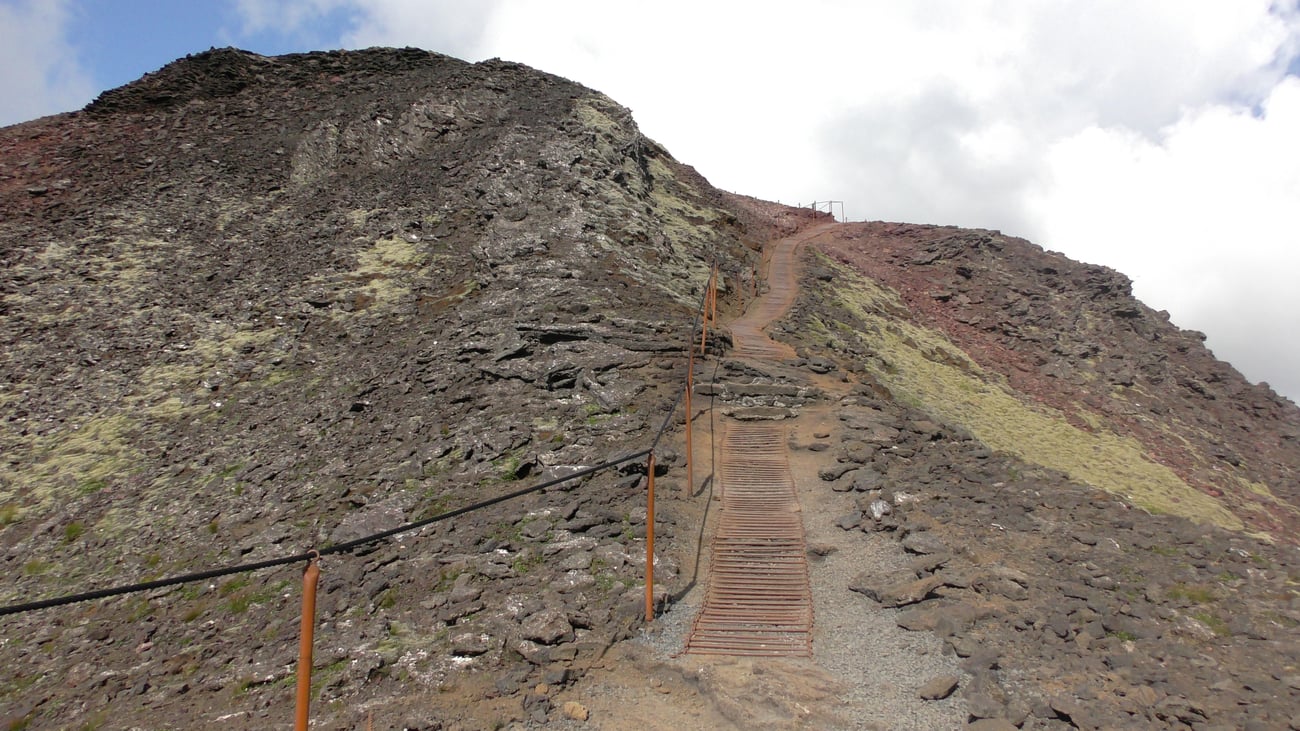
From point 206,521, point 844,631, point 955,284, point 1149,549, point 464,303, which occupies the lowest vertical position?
point 206,521

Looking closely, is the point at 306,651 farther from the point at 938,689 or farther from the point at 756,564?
the point at 756,564

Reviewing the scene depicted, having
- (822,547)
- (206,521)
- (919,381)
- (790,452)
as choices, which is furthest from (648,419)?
(919,381)

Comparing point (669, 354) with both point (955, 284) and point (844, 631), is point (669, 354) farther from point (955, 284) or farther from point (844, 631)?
point (955, 284)

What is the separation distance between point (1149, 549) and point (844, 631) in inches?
159

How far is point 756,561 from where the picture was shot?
971 centimetres

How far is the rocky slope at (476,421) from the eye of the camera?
25.6 feet

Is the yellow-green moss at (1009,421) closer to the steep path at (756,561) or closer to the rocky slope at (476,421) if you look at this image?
the rocky slope at (476,421)

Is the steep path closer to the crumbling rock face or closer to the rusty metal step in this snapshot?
the rusty metal step

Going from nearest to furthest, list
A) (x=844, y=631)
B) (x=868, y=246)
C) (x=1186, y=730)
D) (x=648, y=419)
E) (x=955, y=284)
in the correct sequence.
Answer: (x=1186, y=730) → (x=844, y=631) → (x=648, y=419) → (x=955, y=284) → (x=868, y=246)

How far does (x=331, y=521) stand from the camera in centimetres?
1073

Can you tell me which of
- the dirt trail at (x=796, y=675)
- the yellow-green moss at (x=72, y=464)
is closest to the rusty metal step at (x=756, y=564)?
the dirt trail at (x=796, y=675)

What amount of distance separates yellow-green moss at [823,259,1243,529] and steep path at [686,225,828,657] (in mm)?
5907

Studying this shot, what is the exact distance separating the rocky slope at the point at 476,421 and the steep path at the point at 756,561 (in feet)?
2.03

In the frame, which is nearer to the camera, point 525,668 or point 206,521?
point 525,668
